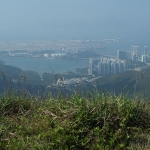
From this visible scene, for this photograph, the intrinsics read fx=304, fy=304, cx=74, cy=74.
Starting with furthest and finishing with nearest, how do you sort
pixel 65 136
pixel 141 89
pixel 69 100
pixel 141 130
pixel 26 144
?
pixel 141 89 → pixel 69 100 → pixel 141 130 → pixel 65 136 → pixel 26 144

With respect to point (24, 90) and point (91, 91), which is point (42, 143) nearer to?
point (91, 91)

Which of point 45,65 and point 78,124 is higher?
point 78,124

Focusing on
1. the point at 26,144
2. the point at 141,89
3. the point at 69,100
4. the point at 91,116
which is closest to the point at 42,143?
the point at 26,144

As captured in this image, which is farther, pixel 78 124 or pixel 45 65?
pixel 45 65

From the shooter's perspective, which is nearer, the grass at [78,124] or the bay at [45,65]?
the grass at [78,124]

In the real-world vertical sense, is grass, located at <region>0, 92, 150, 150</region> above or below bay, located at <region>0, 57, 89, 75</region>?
above

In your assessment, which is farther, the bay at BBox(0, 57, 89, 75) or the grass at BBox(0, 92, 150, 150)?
the bay at BBox(0, 57, 89, 75)

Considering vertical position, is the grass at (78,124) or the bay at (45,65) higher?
the grass at (78,124)

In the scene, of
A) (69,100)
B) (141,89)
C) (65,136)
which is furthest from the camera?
(141,89)
